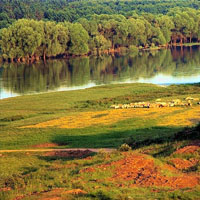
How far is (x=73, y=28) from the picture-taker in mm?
121562

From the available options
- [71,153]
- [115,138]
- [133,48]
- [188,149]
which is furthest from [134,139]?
[133,48]

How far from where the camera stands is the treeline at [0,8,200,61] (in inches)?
4306

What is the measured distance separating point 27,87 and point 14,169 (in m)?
50.1

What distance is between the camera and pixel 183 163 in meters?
16.7

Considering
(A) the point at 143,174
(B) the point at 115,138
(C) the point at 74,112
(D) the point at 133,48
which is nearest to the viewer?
(A) the point at 143,174

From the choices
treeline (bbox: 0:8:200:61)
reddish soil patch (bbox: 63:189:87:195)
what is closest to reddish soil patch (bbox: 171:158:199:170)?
reddish soil patch (bbox: 63:189:87:195)

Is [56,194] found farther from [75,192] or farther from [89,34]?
[89,34]

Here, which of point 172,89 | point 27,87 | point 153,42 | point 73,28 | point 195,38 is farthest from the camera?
point 195,38

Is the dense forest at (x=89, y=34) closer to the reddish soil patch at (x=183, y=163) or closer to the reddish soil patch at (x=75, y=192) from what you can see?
the reddish soil patch at (x=183, y=163)

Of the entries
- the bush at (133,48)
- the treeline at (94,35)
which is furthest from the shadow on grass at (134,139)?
the bush at (133,48)

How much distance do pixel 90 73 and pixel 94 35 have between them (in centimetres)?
4868

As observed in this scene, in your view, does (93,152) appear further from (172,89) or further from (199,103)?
(172,89)

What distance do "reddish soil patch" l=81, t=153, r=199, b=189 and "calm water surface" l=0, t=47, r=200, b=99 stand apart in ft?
151

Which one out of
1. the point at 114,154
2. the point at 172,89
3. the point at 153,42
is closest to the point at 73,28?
the point at 153,42
